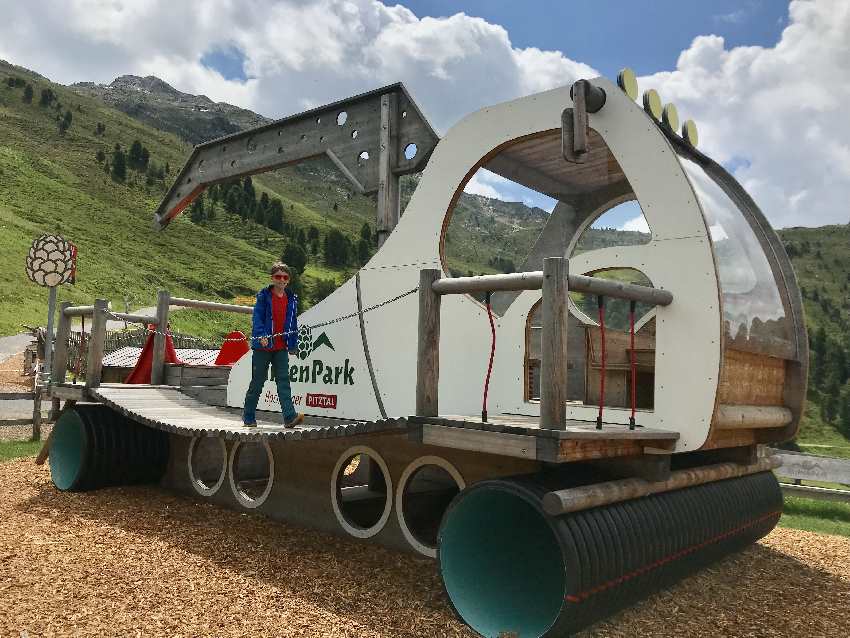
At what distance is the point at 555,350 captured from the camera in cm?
421

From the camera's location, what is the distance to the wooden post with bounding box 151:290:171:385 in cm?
968

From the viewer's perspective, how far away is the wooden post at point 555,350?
420 centimetres

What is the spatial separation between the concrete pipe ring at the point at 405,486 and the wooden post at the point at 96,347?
4.54 metres

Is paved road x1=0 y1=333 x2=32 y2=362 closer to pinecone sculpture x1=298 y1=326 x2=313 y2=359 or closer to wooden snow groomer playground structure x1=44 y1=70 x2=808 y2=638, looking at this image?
wooden snow groomer playground structure x1=44 y1=70 x2=808 y2=638

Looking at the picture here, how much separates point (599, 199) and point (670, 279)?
2778 mm

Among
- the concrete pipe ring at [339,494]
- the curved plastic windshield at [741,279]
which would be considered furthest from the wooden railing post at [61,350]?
the curved plastic windshield at [741,279]

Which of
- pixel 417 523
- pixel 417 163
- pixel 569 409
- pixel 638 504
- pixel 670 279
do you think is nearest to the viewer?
pixel 638 504

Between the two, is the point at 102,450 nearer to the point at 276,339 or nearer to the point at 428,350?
the point at 276,339

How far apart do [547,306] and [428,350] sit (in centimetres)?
103

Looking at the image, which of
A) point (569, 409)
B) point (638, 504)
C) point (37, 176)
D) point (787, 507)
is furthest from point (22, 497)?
point (37, 176)

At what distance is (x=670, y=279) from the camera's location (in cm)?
531

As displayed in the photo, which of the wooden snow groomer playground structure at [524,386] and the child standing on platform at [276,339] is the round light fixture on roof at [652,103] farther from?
the child standing on platform at [276,339]

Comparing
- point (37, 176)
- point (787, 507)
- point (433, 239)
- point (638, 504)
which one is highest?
point (37, 176)

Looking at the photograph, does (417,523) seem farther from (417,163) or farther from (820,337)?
(820,337)
